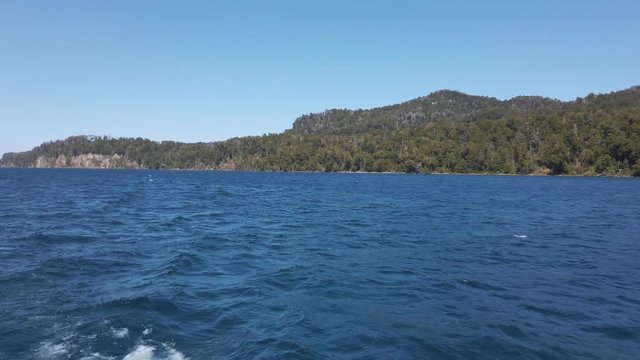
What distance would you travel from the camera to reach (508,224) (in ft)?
120

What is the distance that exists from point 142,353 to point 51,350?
2154 millimetres

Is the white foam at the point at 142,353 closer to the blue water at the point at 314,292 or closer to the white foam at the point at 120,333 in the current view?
the blue water at the point at 314,292

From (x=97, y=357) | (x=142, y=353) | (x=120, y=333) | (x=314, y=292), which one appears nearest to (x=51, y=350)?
(x=97, y=357)

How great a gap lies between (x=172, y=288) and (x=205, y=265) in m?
4.30

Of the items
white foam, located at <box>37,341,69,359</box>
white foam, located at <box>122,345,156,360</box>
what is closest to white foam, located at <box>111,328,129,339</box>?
white foam, located at <box>122,345,156,360</box>

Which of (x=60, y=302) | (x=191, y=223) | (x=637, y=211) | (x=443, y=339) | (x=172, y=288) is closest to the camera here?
(x=443, y=339)

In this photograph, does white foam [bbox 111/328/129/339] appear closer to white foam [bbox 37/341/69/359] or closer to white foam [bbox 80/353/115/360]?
white foam [bbox 80/353/115/360]

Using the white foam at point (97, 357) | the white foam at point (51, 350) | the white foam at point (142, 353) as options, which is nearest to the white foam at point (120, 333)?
the white foam at point (142, 353)

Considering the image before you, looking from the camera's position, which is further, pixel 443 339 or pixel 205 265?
pixel 205 265

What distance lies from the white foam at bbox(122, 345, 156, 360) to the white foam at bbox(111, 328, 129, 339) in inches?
33.0

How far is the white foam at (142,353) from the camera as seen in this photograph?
1082 cm

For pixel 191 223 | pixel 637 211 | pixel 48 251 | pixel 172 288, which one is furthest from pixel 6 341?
pixel 637 211

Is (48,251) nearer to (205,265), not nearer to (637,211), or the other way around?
(205,265)

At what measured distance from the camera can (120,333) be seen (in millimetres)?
12117
